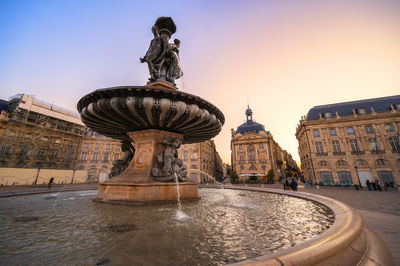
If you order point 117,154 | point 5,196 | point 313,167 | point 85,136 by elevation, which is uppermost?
point 85,136

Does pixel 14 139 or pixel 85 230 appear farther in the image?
pixel 14 139

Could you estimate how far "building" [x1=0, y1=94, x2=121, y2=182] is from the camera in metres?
26.9

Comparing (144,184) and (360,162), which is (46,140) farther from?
(360,162)

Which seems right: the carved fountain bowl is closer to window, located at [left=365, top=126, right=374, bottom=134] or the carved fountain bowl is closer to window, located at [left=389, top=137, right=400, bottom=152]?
window, located at [left=365, top=126, right=374, bottom=134]

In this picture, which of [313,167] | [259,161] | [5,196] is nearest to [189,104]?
[5,196]

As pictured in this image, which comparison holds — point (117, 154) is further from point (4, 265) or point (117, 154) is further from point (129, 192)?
point (4, 265)

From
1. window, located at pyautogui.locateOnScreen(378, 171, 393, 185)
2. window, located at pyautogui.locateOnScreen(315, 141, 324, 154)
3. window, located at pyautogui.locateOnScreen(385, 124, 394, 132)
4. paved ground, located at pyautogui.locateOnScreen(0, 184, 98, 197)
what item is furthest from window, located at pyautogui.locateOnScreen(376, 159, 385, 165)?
paved ground, located at pyautogui.locateOnScreen(0, 184, 98, 197)

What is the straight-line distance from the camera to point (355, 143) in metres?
30.0

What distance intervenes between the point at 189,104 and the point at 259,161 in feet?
143

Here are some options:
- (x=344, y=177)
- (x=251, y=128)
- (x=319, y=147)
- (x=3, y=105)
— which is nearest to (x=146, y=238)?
(x=344, y=177)

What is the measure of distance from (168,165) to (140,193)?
122 centimetres

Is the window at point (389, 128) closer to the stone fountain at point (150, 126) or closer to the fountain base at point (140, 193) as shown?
the stone fountain at point (150, 126)

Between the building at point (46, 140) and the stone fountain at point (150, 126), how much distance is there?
2194cm

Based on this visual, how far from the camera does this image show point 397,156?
89.4ft
